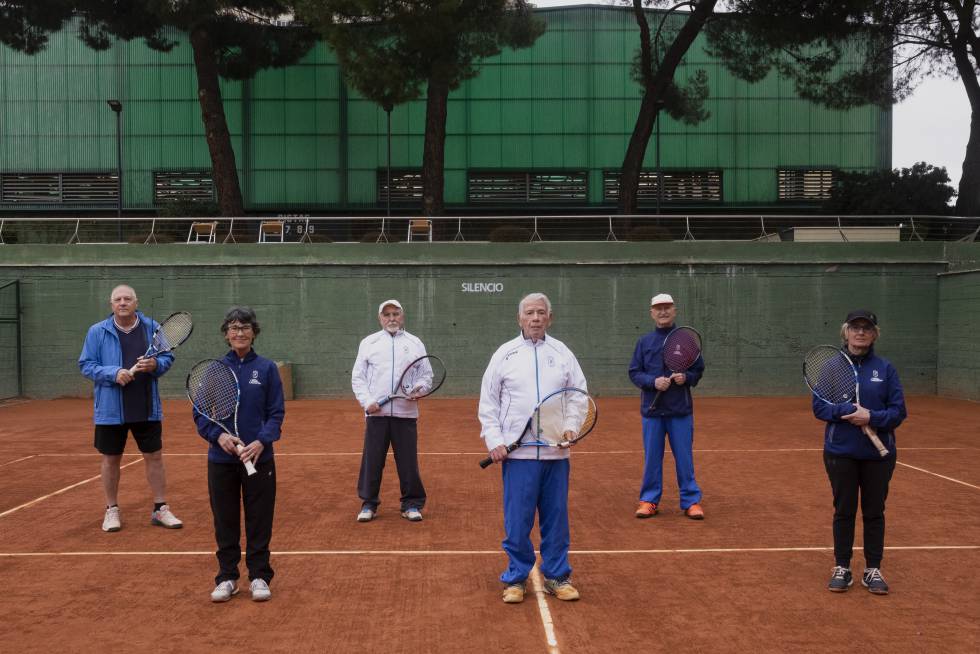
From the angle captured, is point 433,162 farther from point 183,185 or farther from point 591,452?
point 591,452

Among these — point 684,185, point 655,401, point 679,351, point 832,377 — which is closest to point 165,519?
point 655,401

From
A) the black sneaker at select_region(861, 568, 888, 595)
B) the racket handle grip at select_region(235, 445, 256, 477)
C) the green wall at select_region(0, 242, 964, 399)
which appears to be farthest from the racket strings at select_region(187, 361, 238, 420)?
the green wall at select_region(0, 242, 964, 399)

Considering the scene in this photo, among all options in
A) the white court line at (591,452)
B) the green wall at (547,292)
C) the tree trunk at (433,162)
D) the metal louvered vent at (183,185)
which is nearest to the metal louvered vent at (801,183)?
the green wall at (547,292)

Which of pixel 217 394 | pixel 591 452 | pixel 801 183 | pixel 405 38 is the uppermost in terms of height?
pixel 405 38

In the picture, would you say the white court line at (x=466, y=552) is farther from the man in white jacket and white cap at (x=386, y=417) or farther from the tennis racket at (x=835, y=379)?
the tennis racket at (x=835, y=379)

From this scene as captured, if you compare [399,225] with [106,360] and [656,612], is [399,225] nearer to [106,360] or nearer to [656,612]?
[106,360]

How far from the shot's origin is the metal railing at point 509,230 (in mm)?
22078

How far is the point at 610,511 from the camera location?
822 cm

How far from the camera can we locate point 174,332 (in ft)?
24.6

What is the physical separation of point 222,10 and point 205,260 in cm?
915

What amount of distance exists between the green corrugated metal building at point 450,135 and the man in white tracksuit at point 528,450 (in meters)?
29.5

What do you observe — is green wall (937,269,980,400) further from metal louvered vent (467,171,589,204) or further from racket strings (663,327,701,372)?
metal louvered vent (467,171,589,204)

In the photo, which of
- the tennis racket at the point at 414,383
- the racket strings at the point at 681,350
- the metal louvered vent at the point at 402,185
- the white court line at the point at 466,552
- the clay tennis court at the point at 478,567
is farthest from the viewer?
the metal louvered vent at the point at 402,185

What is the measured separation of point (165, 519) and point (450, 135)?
94.8 ft
